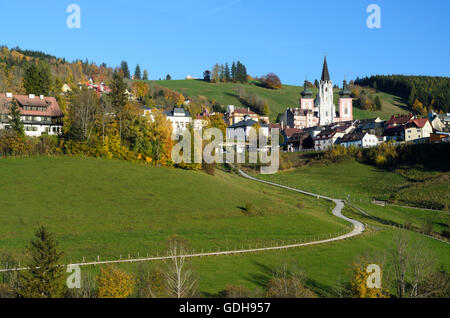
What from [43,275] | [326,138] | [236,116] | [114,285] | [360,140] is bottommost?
[114,285]

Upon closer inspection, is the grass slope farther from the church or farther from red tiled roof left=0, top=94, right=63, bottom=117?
the church

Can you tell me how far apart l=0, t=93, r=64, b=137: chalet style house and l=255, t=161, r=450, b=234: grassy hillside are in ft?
145

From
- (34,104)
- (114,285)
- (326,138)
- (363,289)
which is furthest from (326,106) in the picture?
(114,285)

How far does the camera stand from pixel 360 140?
126438mm

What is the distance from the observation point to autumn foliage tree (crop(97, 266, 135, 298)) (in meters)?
30.9

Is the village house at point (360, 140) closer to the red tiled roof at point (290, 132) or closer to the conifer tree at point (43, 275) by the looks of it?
the red tiled roof at point (290, 132)

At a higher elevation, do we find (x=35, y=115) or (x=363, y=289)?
(x=35, y=115)

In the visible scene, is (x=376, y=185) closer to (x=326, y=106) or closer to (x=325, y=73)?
(x=326, y=106)

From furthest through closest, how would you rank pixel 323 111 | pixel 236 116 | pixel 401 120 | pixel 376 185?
pixel 323 111 < pixel 236 116 < pixel 401 120 < pixel 376 185

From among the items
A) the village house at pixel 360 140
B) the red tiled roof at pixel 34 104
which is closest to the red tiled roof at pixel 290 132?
the village house at pixel 360 140

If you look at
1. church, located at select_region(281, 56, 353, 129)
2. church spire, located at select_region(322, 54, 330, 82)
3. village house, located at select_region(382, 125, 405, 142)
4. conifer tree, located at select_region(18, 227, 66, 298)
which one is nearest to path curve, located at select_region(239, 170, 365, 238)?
conifer tree, located at select_region(18, 227, 66, 298)

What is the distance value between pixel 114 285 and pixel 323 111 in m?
166

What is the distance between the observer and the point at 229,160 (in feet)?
383
